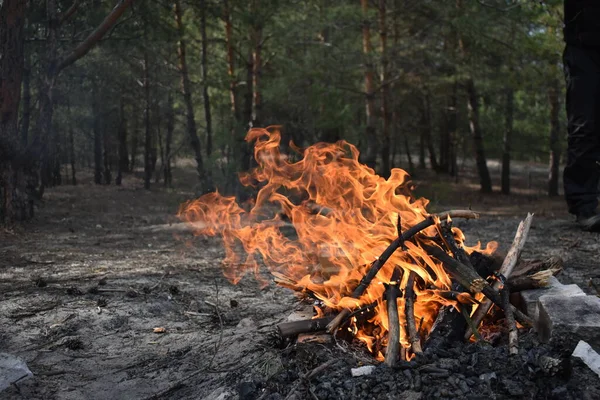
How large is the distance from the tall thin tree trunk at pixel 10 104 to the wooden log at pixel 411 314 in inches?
390

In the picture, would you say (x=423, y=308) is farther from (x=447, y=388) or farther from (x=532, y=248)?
(x=532, y=248)

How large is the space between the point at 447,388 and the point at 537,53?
17.5m

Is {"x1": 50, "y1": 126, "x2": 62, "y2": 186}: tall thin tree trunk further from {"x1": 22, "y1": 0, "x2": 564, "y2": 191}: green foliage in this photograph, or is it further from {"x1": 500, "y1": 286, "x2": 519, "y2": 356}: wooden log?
{"x1": 500, "y1": 286, "x2": 519, "y2": 356}: wooden log

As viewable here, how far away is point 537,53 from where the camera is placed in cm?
1773

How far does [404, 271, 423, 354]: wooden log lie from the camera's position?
11.4 ft

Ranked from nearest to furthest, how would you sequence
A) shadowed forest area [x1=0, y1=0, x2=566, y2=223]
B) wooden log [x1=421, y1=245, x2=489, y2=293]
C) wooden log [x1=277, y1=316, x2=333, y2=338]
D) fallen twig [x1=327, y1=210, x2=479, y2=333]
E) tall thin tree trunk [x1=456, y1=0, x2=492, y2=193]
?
wooden log [x1=421, y1=245, x2=489, y2=293] → wooden log [x1=277, y1=316, x2=333, y2=338] → fallen twig [x1=327, y1=210, x2=479, y2=333] → shadowed forest area [x1=0, y1=0, x2=566, y2=223] → tall thin tree trunk [x1=456, y1=0, x2=492, y2=193]

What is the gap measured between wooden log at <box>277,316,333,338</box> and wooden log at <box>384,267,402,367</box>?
487 mm

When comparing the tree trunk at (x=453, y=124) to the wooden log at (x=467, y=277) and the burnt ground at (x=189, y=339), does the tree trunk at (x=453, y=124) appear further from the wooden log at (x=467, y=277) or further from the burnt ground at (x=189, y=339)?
the wooden log at (x=467, y=277)

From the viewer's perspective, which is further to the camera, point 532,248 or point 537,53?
point 537,53

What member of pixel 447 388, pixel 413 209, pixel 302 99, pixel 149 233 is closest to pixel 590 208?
pixel 413 209

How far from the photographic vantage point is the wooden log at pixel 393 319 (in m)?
3.35

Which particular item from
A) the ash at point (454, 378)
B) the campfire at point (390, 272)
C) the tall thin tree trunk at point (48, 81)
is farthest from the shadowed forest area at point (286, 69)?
the ash at point (454, 378)

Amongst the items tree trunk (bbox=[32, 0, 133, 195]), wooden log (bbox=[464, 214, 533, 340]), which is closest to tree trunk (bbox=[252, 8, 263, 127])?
tree trunk (bbox=[32, 0, 133, 195])

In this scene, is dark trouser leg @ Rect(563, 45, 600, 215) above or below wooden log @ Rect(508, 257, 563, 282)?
above
